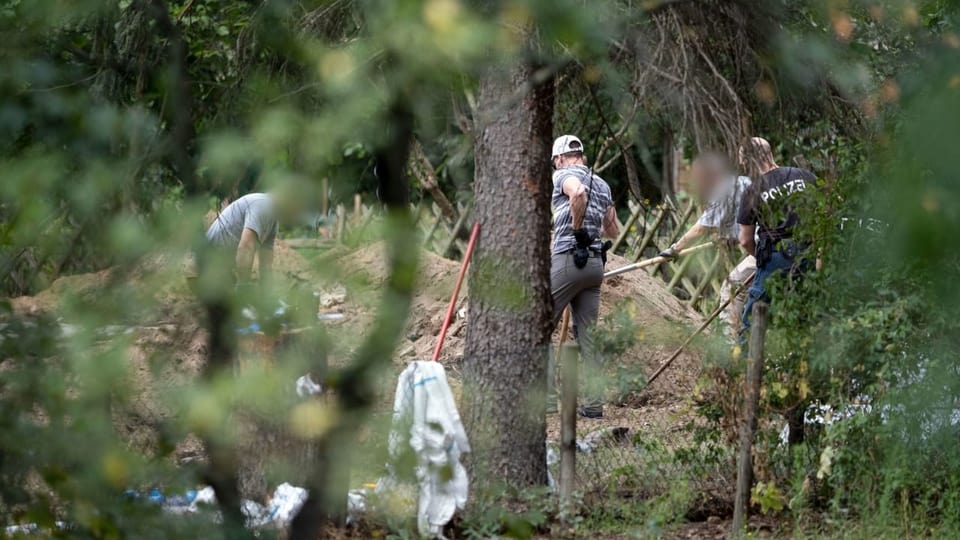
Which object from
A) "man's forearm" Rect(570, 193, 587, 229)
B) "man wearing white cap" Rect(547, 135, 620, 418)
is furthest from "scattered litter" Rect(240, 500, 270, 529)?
"man's forearm" Rect(570, 193, 587, 229)

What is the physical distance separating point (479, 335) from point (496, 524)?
1.08 metres

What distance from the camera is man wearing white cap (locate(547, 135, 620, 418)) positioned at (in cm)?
791

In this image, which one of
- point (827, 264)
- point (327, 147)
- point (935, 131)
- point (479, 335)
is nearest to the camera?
point (935, 131)

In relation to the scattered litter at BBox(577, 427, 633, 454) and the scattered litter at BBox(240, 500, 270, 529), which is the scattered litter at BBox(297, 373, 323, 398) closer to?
the scattered litter at BBox(240, 500, 270, 529)

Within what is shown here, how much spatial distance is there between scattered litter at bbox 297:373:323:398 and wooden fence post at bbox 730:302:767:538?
382cm

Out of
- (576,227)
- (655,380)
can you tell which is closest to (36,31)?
(576,227)

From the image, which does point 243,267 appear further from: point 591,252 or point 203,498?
point 591,252

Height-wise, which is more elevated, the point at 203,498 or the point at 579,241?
the point at 579,241

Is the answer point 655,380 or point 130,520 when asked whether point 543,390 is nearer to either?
point 655,380

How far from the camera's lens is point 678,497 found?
5.48 m

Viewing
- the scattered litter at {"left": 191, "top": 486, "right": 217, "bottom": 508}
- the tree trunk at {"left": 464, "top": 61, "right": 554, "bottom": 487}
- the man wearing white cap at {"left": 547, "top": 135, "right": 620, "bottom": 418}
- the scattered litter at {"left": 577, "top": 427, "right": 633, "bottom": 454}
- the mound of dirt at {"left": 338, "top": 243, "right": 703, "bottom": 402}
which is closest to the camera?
the scattered litter at {"left": 191, "top": 486, "right": 217, "bottom": 508}

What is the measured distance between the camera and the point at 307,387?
1.70m

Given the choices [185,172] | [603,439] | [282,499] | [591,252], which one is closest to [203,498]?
[282,499]

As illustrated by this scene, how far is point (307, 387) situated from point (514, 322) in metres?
4.10
